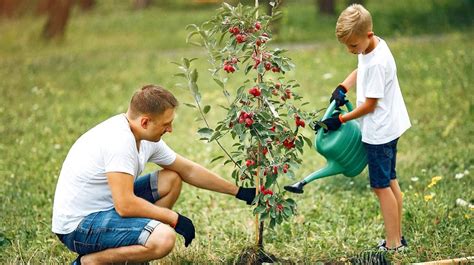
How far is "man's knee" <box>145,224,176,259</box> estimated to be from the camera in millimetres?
4230

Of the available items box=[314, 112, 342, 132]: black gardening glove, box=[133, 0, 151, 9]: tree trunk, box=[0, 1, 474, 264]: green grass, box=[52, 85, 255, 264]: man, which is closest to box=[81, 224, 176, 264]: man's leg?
box=[52, 85, 255, 264]: man

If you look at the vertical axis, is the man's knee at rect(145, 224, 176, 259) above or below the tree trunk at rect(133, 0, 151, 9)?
above

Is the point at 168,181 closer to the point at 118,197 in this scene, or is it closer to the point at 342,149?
the point at 118,197

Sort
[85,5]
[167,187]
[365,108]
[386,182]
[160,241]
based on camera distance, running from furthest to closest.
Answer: [85,5], [167,187], [386,182], [365,108], [160,241]

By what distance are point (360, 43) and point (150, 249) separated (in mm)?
1577

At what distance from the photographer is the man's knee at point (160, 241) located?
13.9 feet

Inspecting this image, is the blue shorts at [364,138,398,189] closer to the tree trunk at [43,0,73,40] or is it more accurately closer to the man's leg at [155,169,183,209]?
the man's leg at [155,169,183,209]

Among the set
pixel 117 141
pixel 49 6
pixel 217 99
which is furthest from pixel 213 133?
pixel 49 6

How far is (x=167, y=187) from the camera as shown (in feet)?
15.8

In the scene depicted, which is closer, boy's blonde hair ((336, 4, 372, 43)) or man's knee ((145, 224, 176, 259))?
man's knee ((145, 224, 176, 259))

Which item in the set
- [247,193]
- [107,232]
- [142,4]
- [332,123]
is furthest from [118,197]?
[142,4]

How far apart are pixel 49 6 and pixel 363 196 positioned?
508 inches

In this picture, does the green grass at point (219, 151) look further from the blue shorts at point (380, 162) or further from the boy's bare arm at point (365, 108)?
the boy's bare arm at point (365, 108)

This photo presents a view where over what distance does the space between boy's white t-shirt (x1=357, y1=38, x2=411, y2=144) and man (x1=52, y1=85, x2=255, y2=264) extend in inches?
41.7
